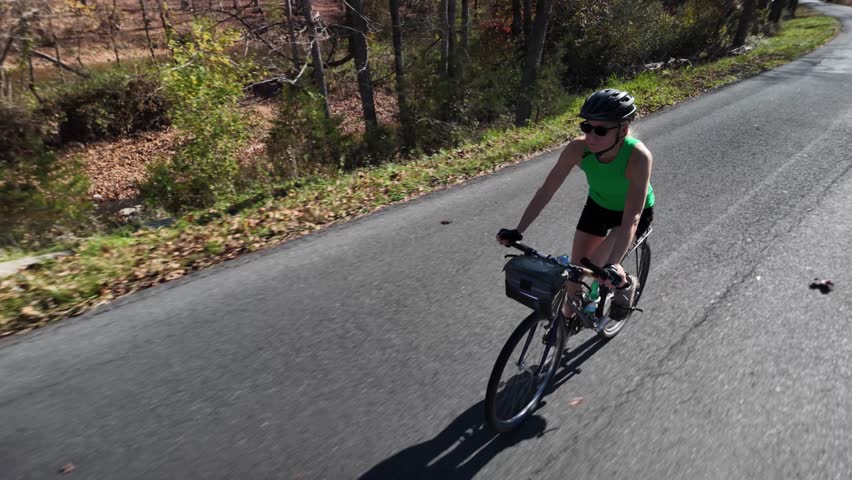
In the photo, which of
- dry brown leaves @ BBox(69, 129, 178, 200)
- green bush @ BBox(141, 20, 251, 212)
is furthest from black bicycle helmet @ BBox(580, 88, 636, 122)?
dry brown leaves @ BBox(69, 129, 178, 200)

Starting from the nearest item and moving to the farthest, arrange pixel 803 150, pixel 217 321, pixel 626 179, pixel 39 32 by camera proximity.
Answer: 1. pixel 626 179
2. pixel 217 321
3. pixel 803 150
4. pixel 39 32

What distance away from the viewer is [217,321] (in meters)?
4.66

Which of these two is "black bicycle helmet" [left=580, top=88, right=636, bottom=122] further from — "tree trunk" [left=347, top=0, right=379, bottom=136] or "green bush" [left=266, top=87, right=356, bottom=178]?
"tree trunk" [left=347, top=0, right=379, bottom=136]

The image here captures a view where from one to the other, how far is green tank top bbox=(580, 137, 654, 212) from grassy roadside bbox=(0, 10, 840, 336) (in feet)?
14.1

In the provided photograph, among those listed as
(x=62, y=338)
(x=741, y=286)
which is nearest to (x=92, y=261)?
(x=62, y=338)

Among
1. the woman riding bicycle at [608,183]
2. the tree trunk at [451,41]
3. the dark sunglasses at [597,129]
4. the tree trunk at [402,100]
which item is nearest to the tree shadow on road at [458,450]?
the woman riding bicycle at [608,183]

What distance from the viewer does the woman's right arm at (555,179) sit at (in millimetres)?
3395

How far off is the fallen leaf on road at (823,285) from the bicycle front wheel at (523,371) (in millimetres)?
3080

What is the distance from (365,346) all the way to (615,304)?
82.6 inches

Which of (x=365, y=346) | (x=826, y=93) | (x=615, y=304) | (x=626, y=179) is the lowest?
(x=826, y=93)

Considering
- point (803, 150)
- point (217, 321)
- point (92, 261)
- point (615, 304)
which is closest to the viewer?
point (615, 304)

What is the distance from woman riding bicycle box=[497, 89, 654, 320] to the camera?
9.90 feet

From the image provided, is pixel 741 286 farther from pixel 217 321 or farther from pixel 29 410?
pixel 29 410

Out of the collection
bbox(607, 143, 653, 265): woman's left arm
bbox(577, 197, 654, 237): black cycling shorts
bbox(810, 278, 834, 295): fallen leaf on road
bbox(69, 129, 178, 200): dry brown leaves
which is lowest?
bbox(69, 129, 178, 200): dry brown leaves
